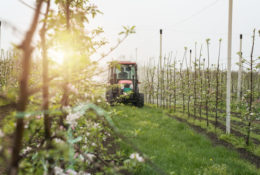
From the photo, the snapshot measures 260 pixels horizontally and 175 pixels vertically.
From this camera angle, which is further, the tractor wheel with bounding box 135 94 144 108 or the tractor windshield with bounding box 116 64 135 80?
the tractor windshield with bounding box 116 64 135 80

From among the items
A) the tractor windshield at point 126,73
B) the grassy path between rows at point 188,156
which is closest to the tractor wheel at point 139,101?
the tractor windshield at point 126,73

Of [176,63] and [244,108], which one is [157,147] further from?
[176,63]

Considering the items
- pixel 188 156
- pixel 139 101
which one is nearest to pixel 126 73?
pixel 139 101

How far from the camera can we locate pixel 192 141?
4.54 m

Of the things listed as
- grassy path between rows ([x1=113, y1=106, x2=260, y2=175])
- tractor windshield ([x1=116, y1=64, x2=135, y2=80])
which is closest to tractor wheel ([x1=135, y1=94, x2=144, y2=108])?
tractor windshield ([x1=116, y1=64, x2=135, y2=80])

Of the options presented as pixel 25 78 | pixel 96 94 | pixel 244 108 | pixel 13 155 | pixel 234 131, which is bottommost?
pixel 234 131

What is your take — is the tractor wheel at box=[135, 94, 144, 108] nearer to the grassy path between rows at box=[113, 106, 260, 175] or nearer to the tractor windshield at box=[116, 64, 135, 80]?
the tractor windshield at box=[116, 64, 135, 80]

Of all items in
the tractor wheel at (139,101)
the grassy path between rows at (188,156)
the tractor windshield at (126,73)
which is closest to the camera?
the grassy path between rows at (188,156)

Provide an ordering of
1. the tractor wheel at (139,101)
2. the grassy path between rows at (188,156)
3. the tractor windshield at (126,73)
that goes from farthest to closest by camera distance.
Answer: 1. the tractor windshield at (126,73)
2. the tractor wheel at (139,101)
3. the grassy path between rows at (188,156)

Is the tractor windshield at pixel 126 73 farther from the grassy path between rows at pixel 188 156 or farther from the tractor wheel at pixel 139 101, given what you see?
the grassy path between rows at pixel 188 156

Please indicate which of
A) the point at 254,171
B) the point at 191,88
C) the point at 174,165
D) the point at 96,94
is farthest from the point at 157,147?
the point at 191,88

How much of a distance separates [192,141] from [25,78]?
443 centimetres

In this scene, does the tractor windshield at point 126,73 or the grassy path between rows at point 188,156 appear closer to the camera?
the grassy path between rows at point 188,156

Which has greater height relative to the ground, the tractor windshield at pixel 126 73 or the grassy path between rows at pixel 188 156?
the tractor windshield at pixel 126 73
